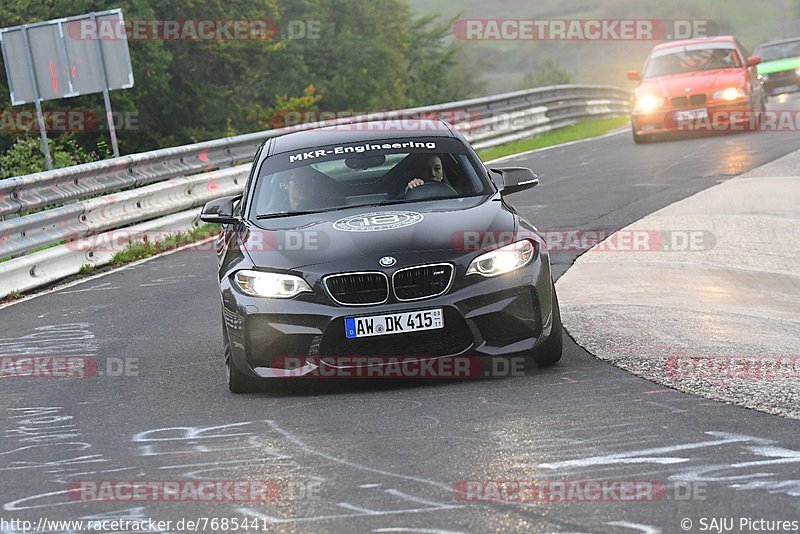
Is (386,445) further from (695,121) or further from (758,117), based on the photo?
(758,117)

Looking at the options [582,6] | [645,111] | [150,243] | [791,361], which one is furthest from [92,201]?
[582,6]

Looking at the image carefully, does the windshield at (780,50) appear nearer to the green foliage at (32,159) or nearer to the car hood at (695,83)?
the car hood at (695,83)

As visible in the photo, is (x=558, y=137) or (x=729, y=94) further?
(x=558, y=137)

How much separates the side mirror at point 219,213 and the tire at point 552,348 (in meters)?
2.06

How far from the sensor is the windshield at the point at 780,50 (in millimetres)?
39094

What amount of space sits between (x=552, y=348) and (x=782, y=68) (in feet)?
109

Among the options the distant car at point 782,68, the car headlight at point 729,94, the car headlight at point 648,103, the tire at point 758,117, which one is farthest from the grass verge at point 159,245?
the distant car at point 782,68

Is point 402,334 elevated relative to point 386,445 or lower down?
elevated

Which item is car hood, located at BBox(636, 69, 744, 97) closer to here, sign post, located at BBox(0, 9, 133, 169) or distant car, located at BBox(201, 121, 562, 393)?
sign post, located at BBox(0, 9, 133, 169)

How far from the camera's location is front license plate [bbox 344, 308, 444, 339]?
702 cm

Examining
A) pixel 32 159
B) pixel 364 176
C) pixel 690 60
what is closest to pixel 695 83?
pixel 690 60

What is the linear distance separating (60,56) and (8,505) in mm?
14489

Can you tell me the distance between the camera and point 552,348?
7457 mm

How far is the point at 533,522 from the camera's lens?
4547 mm
